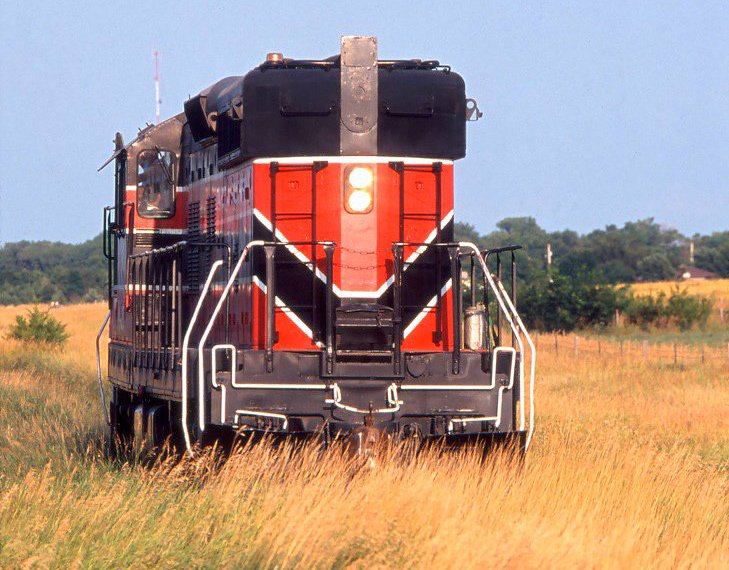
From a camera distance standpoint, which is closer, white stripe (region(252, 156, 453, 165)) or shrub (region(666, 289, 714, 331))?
white stripe (region(252, 156, 453, 165))

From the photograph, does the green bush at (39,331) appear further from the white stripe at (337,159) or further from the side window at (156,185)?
the white stripe at (337,159)

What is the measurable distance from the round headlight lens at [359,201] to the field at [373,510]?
2.36 m

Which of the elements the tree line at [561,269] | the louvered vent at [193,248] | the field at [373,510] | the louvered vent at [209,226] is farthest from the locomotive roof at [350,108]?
the tree line at [561,269]

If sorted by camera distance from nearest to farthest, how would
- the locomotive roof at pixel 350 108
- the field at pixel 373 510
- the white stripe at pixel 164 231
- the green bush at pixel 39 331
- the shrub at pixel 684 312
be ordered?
1. the field at pixel 373 510
2. the locomotive roof at pixel 350 108
3. the white stripe at pixel 164 231
4. the green bush at pixel 39 331
5. the shrub at pixel 684 312

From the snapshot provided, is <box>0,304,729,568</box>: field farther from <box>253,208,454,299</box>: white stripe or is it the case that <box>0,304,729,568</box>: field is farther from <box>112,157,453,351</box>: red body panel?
<box>253,208,454,299</box>: white stripe

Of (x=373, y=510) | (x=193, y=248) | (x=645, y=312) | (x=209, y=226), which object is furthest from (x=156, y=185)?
(x=645, y=312)

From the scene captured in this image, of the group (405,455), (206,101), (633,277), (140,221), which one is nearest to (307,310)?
(405,455)

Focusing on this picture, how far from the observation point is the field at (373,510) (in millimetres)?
6738

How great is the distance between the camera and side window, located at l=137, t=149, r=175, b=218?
14016 millimetres

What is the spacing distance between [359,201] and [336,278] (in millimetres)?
692

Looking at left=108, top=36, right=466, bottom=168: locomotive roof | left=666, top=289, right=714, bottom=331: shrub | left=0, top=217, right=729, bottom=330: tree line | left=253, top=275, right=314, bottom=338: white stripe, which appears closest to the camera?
left=108, top=36, right=466, bottom=168: locomotive roof

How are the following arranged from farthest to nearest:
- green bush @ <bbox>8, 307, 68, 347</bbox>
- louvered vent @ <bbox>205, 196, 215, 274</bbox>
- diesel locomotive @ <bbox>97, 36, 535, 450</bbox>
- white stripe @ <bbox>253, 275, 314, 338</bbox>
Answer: green bush @ <bbox>8, 307, 68, 347</bbox> → louvered vent @ <bbox>205, 196, 215, 274</bbox> → white stripe @ <bbox>253, 275, 314, 338</bbox> → diesel locomotive @ <bbox>97, 36, 535, 450</bbox>

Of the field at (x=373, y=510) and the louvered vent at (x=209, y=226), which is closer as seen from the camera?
the field at (x=373, y=510)

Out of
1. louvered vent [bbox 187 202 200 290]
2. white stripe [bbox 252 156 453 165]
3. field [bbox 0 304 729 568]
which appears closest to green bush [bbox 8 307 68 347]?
field [bbox 0 304 729 568]
